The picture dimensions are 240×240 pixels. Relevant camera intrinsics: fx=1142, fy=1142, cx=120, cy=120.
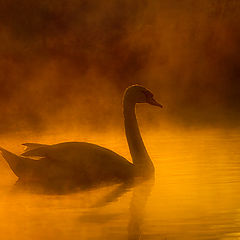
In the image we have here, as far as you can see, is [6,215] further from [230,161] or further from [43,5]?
[43,5]

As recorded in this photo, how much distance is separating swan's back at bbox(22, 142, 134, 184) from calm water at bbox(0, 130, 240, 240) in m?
0.21

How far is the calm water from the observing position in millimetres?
7332

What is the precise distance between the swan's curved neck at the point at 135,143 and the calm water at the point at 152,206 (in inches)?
6.6

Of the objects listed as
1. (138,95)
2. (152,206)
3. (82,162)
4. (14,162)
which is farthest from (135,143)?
(152,206)

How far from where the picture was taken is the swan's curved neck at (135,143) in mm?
9875

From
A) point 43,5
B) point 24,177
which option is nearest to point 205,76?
point 43,5

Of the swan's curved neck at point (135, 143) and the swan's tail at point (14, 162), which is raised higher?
the swan's curved neck at point (135, 143)

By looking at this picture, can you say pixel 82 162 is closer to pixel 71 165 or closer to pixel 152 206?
pixel 71 165

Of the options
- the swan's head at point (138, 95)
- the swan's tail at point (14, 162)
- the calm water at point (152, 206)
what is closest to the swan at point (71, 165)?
the swan's tail at point (14, 162)

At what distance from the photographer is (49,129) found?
44.7 ft

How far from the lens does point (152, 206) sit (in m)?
8.40

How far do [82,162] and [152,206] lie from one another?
131cm

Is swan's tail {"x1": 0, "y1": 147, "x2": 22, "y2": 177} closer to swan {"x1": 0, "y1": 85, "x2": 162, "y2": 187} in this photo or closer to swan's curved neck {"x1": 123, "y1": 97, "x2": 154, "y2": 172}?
swan {"x1": 0, "y1": 85, "x2": 162, "y2": 187}

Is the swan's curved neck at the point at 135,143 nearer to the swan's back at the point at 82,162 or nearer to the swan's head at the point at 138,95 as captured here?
the swan's head at the point at 138,95
